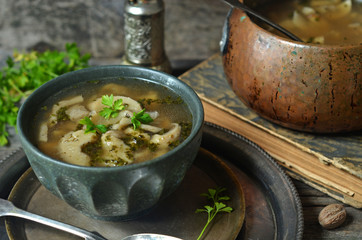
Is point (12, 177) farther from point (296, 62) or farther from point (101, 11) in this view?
point (101, 11)

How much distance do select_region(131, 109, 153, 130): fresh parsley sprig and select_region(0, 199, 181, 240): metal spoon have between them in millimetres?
253

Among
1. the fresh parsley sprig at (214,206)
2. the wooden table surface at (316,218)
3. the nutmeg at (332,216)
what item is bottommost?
the wooden table surface at (316,218)

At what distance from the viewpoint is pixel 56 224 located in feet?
3.69

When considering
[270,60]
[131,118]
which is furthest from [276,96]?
[131,118]

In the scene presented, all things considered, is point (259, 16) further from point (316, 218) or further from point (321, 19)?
point (316, 218)

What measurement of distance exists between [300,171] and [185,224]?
440mm

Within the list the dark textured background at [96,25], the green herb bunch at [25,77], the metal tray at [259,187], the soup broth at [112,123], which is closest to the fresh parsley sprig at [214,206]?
the metal tray at [259,187]

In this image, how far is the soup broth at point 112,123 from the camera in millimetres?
1078

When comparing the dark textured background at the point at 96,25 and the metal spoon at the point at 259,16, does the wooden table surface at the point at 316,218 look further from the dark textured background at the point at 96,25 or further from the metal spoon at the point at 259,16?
the dark textured background at the point at 96,25

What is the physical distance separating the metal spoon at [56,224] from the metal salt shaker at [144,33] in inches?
37.8

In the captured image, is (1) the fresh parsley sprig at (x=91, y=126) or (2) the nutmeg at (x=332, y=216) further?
(2) the nutmeg at (x=332, y=216)

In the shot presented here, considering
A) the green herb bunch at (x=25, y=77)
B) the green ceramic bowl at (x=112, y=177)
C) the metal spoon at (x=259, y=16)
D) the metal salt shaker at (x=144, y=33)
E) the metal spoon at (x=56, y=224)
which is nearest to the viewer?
the green ceramic bowl at (x=112, y=177)

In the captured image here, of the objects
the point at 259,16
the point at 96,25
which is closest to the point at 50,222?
the point at 259,16

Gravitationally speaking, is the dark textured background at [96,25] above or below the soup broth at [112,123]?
below
